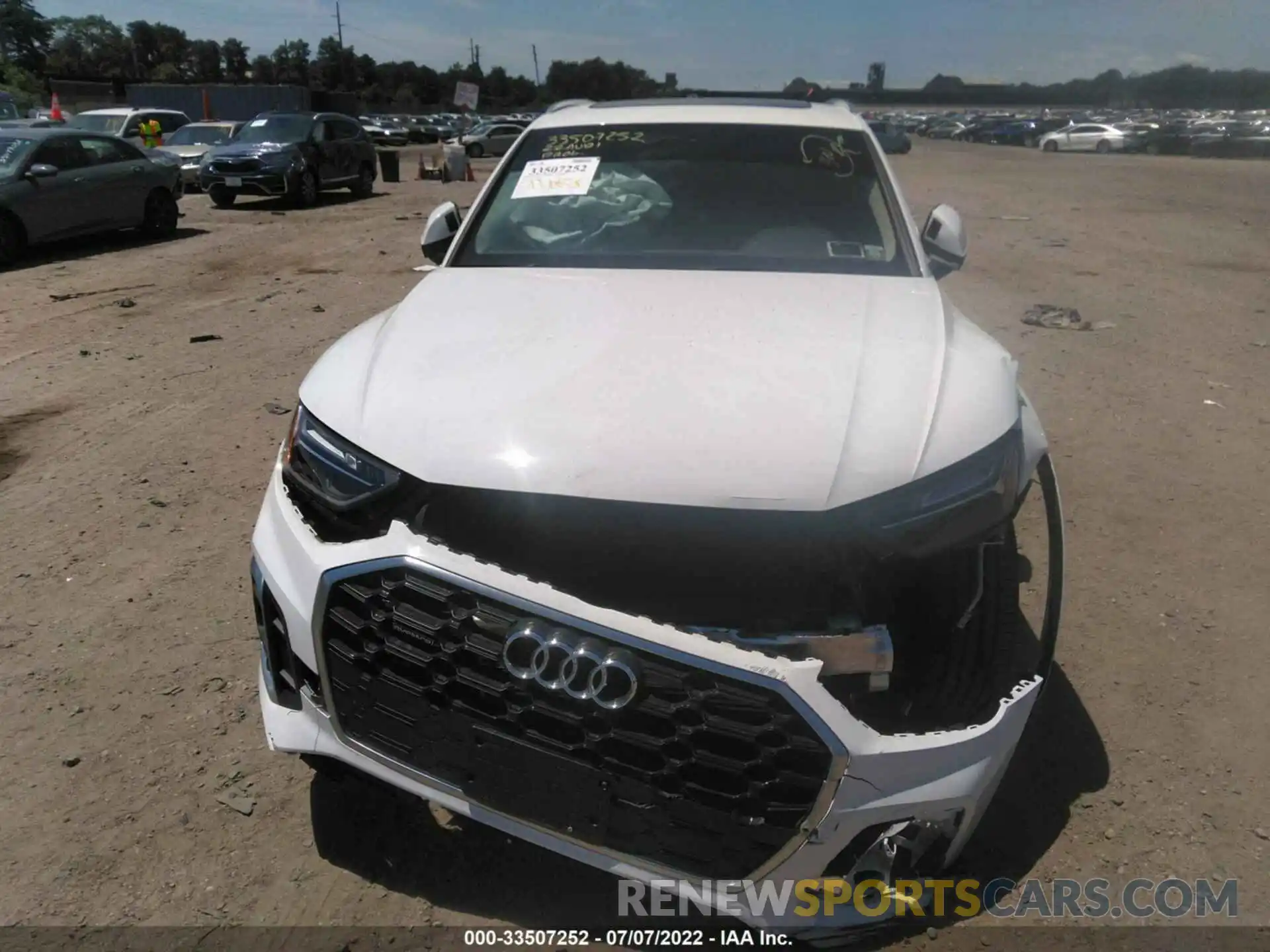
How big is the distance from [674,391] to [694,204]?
1636mm

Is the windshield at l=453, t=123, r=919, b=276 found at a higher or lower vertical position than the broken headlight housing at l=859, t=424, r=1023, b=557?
higher

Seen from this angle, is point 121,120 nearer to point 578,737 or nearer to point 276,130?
point 276,130

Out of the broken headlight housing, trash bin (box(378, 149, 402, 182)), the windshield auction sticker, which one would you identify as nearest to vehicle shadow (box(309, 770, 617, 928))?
the broken headlight housing

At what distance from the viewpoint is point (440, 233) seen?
3.92 m

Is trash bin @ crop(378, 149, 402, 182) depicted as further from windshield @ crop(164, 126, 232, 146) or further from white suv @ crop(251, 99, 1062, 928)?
white suv @ crop(251, 99, 1062, 928)

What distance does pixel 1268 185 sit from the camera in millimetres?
24656

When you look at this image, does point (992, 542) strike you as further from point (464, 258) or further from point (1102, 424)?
point (1102, 424)

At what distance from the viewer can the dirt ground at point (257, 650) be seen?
2.40 metres

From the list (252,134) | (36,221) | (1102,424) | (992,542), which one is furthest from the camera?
(252,134)

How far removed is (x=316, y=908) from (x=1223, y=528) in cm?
394

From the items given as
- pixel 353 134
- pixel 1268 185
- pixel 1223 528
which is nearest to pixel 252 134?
pixel 353 134

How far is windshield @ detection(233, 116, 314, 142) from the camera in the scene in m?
18.3

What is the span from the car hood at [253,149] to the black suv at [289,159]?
0.01m

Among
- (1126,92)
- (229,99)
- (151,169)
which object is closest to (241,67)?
(229,99)
